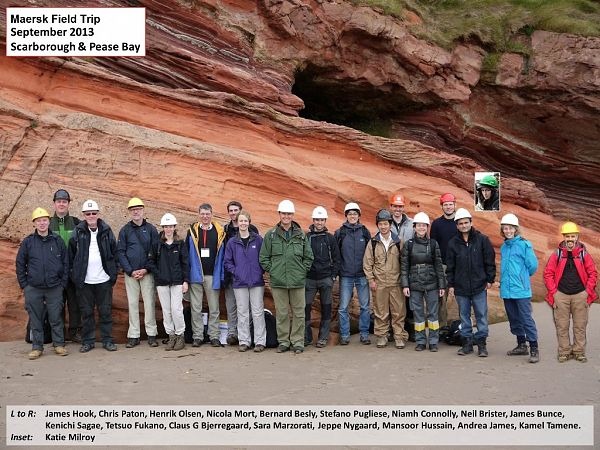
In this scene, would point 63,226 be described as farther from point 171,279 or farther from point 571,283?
point 571,283

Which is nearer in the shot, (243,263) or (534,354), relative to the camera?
(534,354)

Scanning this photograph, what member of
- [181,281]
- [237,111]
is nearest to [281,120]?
[237,111]

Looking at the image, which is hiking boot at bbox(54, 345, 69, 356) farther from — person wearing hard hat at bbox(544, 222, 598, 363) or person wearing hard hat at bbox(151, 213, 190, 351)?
person wearing hard hat at bbox(544, 222, 598, 363)

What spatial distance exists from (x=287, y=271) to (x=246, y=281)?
652 millimetres

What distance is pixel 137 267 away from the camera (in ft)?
28.7

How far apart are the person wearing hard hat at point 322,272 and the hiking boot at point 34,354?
155 inches

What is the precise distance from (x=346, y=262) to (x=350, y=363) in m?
1.84

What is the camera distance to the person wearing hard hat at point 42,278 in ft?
26.9

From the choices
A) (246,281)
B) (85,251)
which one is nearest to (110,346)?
(85,251)

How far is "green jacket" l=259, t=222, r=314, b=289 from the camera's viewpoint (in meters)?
8.52

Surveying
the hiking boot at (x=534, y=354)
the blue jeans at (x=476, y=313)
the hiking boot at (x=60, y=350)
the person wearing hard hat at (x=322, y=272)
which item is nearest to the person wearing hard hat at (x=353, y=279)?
the person wearing hard hat at (x=322, y=272)

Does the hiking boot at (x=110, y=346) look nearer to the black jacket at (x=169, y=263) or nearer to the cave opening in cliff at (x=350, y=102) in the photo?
the black jacket at (x=169, y=263)

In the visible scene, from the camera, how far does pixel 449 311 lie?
10.6 metres

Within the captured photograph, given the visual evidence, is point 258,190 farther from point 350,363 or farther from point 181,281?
point 350,363
